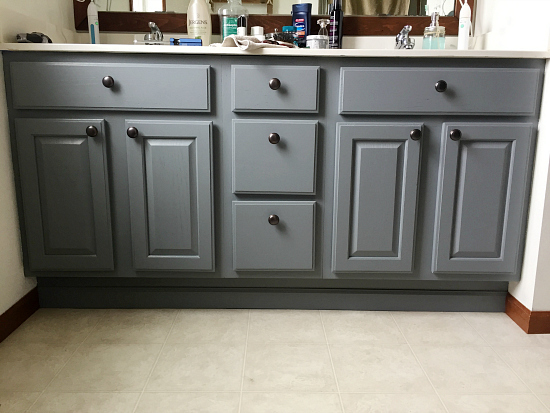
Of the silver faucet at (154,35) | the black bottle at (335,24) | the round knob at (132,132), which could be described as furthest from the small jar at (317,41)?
the round knob at (132,132)

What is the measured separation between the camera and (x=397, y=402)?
3.60 feet

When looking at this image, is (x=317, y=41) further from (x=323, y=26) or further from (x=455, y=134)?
(x=455, y=134)

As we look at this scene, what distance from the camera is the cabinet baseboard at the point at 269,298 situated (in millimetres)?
1589

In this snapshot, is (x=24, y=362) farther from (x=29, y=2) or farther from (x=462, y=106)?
(x=462, y=106)

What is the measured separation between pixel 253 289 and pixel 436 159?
0.78 meters

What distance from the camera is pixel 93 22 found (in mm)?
1718

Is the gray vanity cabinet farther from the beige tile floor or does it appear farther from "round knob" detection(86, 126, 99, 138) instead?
the beige tile floor

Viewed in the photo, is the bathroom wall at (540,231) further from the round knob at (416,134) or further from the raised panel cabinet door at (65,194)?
the raised panel cabinet door at (65,194)

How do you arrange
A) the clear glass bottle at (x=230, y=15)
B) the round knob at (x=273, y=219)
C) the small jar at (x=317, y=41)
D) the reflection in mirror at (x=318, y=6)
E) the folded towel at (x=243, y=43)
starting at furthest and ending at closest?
the reflection in mirror at (x=318, y=6) → the clear glass bottle at (x=230, y=15) → the small jar at (x=317, y=41) → the round knob at (x=273, y=219) → the folded towel at (x=243, y=43)

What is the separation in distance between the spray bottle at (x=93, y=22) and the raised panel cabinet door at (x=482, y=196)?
136 centimetres

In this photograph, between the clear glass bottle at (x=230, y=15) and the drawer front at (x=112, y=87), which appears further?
the clear glass bottle at (x=230, y=15)

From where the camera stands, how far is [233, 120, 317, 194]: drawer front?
1.42 metres

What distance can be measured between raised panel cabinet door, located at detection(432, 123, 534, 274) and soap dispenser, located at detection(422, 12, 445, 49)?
0.51 metres

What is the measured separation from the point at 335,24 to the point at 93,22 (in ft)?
3.10
